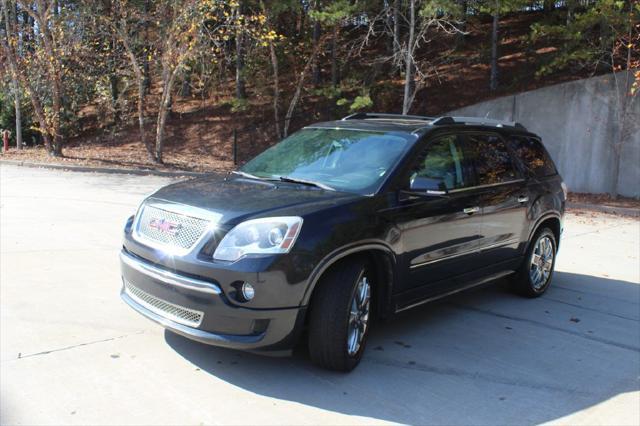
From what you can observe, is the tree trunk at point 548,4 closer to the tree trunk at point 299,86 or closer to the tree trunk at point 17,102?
the tree trunk at point 299,86

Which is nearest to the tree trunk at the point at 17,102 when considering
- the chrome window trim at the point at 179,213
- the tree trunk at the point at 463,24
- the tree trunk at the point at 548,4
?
the tree trunk at the point at 463,24

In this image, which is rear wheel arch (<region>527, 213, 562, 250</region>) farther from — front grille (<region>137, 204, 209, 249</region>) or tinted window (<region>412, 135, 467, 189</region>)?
front grille (<region>137, 204, 209, 249</region>)

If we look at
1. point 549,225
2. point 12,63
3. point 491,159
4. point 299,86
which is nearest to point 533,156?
point 549,225

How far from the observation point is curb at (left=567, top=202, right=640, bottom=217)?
43.8ft

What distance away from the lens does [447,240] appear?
16.4 feet

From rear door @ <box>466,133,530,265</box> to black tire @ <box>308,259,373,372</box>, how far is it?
1.86m

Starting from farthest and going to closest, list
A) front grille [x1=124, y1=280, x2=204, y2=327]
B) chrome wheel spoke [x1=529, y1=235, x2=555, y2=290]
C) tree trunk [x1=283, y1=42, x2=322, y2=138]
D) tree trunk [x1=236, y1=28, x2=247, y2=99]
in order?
tree trunk [x1=236, y1=28, x2=247, y2=99], tree trunk [x1=283, y1=42, x2=322, y2=138], chrome wheel spoke [x1=529, y1=235, x2=555, y2=290], front grille [x1=124, y1=280, x2=204, y2=327]

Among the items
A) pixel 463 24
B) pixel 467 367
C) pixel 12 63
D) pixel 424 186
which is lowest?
pixel 467 367

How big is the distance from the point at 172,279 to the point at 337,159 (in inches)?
70.4

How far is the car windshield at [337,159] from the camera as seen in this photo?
15.3 ft

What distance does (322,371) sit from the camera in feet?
13.8

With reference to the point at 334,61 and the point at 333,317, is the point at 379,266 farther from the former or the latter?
the point at 334,61

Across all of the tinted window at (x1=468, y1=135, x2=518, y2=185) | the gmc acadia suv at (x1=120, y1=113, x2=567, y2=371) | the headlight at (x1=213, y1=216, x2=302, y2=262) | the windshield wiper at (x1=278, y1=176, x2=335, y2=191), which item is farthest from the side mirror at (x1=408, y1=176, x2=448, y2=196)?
the headlight at (x1=213, y1=216, x2=302, y2=262)

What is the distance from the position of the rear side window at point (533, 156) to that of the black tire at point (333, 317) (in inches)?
117
